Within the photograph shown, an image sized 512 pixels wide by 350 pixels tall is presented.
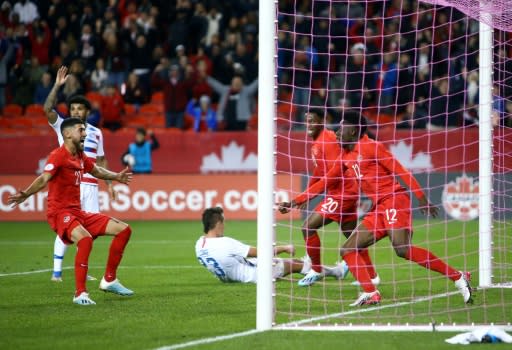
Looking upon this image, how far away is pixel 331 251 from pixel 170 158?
7613 mm

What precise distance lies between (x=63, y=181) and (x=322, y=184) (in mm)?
2737

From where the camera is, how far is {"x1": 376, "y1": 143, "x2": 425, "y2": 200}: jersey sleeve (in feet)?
31.5

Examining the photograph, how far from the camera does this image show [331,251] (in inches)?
617

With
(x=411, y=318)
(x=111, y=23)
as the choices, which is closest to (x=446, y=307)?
(x=411, y=318)

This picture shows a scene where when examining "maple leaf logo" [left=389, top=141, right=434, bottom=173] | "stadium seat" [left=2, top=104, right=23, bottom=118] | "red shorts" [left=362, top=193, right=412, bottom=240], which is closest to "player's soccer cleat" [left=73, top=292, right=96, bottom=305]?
"red shorts" [left=362, top=193, right=412, bottom=240]

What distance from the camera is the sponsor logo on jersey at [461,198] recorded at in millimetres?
19938

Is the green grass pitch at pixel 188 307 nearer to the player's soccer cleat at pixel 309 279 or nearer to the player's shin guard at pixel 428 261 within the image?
the player's soccer cleat at pixel 309 279

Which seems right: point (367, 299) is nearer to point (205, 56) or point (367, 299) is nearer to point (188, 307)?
Result: point (188, 307)

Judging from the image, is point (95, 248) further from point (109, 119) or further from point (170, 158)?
point (109, 119)

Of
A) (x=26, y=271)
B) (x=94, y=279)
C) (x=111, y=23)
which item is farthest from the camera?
(x=111, y=23)

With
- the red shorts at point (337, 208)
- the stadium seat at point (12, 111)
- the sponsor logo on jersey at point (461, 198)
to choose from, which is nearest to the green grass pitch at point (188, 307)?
the red shorts at point (337, 208)

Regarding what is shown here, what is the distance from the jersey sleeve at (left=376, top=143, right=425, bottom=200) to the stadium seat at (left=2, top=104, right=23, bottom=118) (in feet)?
53.9

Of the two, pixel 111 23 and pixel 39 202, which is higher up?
pixel 111 23

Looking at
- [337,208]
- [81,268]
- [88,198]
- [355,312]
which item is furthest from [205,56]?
[355,312]
